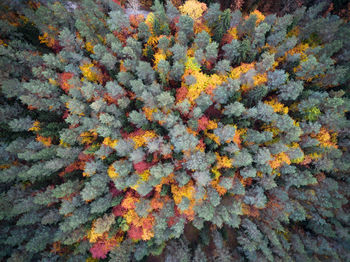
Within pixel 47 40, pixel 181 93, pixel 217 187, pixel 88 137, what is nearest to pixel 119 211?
pixel 88 137

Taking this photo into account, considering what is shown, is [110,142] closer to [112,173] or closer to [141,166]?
[112,173]

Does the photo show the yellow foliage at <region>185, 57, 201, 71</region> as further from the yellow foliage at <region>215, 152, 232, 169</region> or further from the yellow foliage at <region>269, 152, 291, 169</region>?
the yellow foliage at <region>269, 152, 291, 169</region>

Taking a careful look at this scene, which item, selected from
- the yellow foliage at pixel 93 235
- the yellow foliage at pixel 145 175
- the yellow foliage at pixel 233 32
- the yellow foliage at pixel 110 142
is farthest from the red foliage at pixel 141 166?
the yellow foliage at pixel 233 32

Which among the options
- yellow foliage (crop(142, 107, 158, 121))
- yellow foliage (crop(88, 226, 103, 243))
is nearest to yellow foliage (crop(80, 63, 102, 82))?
yellow foliage (crop(142, 107, 158, 121))

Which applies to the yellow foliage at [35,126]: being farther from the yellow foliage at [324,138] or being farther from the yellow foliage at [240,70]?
the yellow foliage at [324,138]

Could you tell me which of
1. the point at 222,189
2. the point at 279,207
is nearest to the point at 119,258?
the point at 222,189
